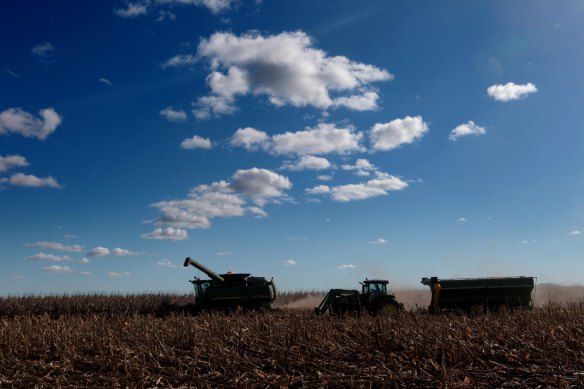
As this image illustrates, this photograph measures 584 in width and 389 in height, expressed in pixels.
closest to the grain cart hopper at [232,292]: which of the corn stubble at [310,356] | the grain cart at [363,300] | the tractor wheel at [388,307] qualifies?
the grain cart at [363,300]

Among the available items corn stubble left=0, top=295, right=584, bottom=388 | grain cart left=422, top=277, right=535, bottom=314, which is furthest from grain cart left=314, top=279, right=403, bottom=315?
corn stubble left=0, top=295, right=584, bottom=388

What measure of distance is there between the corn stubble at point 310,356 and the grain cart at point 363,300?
326 inches

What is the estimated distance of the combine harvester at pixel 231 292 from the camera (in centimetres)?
2291

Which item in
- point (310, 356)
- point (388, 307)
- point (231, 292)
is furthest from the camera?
point (231, 292)

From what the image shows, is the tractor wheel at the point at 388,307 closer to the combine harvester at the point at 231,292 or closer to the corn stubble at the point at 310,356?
the combine harvester at the point at 231,292

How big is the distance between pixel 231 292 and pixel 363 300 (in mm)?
6064

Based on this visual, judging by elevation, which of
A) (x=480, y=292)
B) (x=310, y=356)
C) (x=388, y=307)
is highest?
(x=480, y=292)

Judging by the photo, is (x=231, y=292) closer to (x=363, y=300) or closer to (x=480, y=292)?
(x=363, y=300)

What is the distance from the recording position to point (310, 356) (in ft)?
28.4

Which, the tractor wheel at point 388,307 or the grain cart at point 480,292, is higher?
the grain cart at point 480,292

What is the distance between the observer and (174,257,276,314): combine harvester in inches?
902

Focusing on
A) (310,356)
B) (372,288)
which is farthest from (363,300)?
(310,356)

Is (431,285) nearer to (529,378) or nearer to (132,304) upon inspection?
(529,378)

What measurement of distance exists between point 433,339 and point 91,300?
2812 cm
